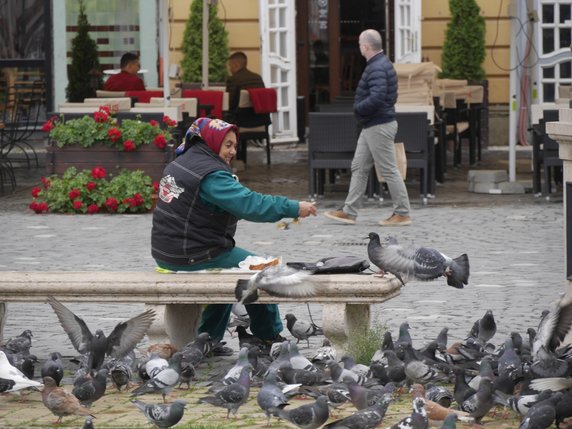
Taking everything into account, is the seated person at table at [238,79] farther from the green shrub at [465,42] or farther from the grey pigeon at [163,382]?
the grey pigeon at [163,382]

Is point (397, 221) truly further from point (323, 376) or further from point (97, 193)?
point (323, 376)

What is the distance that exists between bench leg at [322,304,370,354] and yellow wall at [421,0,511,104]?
15.0m

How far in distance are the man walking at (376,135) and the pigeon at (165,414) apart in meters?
7.95

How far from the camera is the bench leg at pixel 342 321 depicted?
812cm

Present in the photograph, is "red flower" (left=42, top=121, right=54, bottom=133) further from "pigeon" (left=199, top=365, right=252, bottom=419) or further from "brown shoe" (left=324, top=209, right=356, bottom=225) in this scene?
"pigeon" (left=199, top=365, right=252, bottom=419)

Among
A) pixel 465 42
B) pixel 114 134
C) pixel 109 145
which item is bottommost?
pixel 109 145

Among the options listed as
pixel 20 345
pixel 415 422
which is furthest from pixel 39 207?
pixel 415 422

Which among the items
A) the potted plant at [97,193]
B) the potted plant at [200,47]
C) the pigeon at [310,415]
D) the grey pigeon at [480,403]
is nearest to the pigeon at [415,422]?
the pigeon at [310,415]

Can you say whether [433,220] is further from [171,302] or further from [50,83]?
A: [50,83]

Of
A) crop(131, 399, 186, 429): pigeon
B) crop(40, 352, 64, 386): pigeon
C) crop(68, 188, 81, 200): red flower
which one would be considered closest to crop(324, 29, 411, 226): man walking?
crop(68, 188, 81, 200): red flower

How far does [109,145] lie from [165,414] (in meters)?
9.46

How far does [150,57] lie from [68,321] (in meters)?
15.5

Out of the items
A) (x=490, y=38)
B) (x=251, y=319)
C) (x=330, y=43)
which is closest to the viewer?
(x=251, y=319)

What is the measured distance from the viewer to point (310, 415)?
21.4 ft
